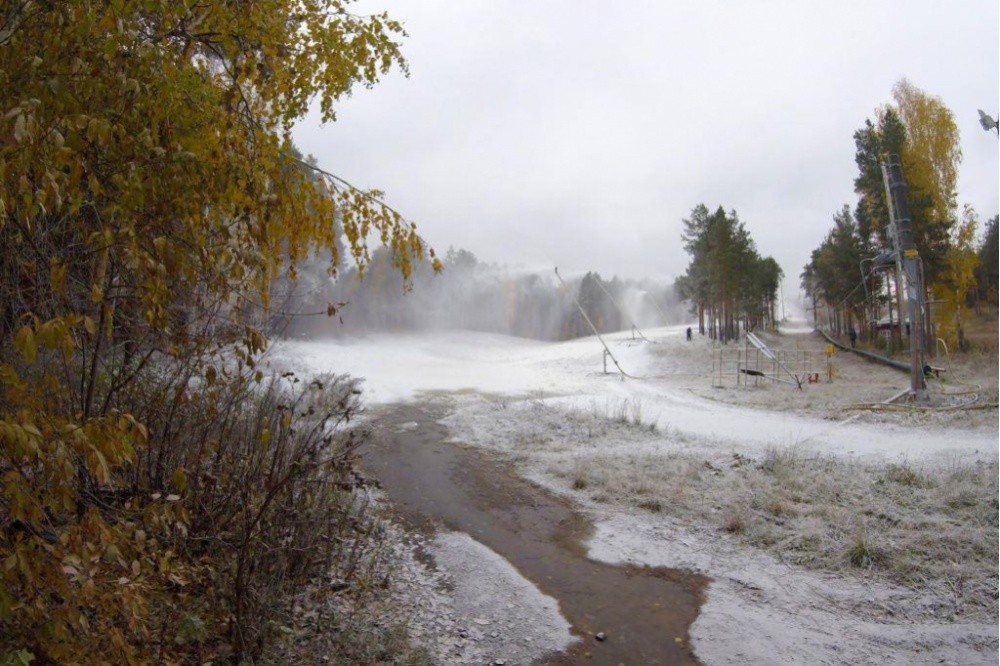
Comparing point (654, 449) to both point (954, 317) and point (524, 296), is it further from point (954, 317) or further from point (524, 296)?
point (524, 296)

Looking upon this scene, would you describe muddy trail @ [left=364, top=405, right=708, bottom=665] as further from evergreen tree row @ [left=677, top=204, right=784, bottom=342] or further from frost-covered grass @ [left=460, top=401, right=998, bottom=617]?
evergreen tree row @ [left=677, top=204, right=784, bottom=342]

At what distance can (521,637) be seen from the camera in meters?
5.18

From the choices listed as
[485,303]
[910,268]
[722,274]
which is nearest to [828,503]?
[910,268]

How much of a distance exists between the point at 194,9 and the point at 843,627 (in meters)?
6.56

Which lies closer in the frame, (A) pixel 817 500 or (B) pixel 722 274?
(A) pixel 817 500

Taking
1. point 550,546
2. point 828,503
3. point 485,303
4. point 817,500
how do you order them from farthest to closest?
point 485,303, point 817,500, point 828,503, point 550,546

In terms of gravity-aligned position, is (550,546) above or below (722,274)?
below

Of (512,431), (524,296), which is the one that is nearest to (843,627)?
(512,431)

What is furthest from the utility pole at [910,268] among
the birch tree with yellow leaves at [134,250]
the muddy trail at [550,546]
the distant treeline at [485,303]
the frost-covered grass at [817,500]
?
the distant treeline at [485,303]

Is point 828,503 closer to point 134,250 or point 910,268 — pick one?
point 134,250

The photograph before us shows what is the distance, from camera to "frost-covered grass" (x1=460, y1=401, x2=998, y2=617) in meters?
6.48

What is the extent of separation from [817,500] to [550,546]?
4110 millimetres

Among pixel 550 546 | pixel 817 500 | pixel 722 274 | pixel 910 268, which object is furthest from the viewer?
pixel 722 274

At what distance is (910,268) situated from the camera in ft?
59.7
